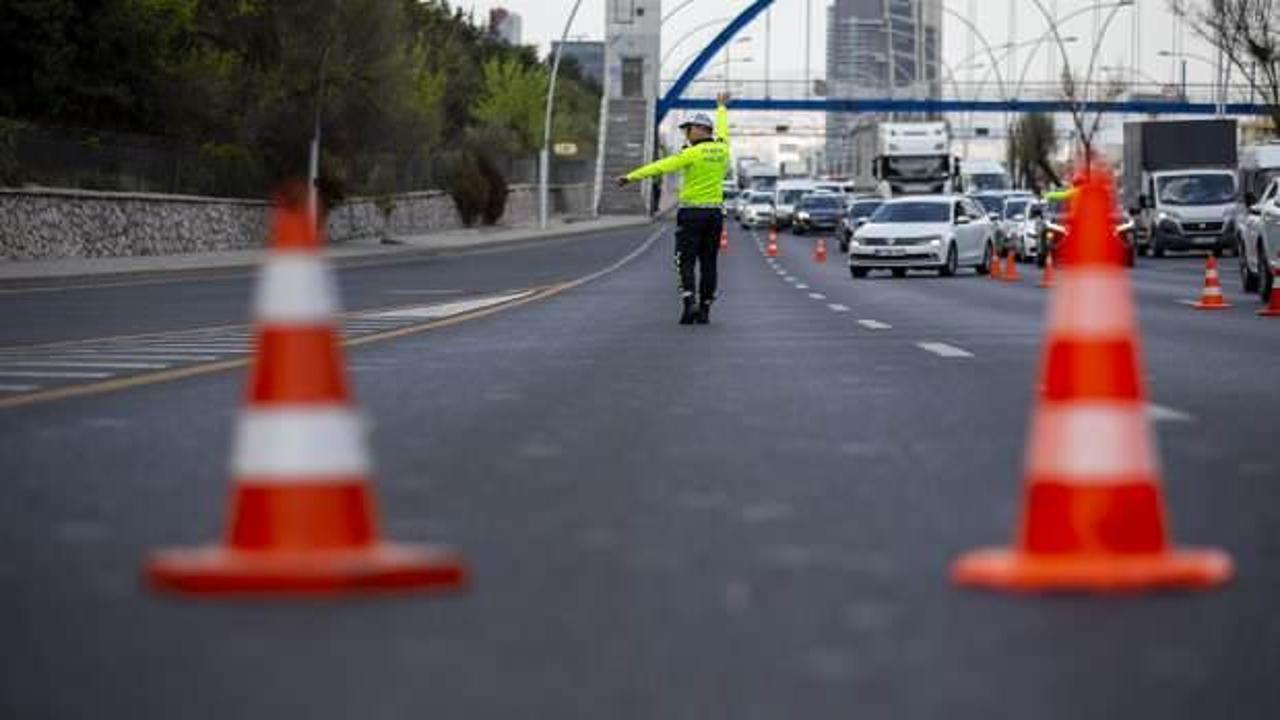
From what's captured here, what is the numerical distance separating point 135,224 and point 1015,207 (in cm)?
1924

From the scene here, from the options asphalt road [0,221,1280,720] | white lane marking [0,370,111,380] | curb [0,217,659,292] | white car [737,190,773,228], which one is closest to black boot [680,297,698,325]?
asphalt road [0,221,1280,720]

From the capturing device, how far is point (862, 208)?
65.9 m

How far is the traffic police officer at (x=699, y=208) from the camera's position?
21.8 metres

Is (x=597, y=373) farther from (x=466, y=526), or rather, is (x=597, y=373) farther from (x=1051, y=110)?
(x=1051, y=110)

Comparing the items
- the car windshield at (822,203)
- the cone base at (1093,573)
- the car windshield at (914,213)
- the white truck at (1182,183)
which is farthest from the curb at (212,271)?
the cone base at (1093,573)

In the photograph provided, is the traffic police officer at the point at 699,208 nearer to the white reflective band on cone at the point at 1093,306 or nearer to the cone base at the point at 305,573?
the white reflective band on cone at the point at 1093,306

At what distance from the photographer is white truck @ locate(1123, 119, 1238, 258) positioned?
5662 centimetres

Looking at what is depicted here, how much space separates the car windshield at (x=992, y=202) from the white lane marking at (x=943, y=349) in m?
43.5

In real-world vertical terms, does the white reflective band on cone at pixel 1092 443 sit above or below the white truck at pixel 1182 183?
below

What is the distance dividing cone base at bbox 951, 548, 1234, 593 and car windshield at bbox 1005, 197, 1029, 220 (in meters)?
52.8

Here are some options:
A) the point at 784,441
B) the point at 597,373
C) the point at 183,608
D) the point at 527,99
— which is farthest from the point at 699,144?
the point at 527,99

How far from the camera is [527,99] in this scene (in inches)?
5037

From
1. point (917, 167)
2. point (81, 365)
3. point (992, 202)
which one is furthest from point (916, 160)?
point (81, 365)

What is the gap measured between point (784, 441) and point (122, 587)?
4142 millimetres
